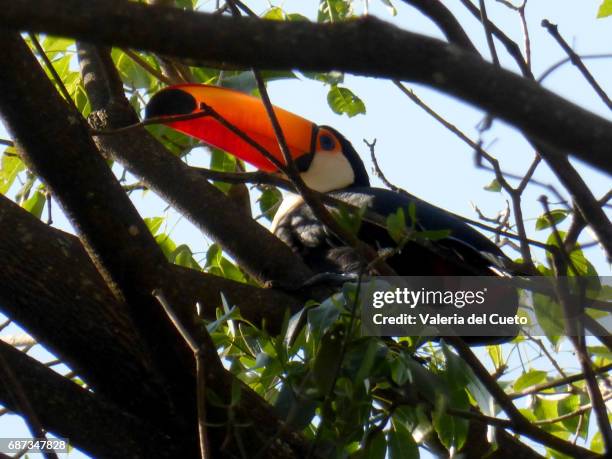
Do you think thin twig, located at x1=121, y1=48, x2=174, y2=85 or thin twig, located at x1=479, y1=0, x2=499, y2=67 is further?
thin twig, located at x1=121, y1=48, x2=174, y2=85

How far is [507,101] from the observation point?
1.12 m

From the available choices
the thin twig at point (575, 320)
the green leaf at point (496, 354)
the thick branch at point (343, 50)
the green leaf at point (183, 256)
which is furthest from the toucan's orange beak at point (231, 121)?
the thick branch at point (343, 50)

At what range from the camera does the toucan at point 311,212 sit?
3305 millimetres

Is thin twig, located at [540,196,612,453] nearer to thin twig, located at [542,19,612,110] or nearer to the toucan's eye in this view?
thin twig, located at [542,19,612,110]

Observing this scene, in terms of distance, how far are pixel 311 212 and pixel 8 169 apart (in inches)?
35.7

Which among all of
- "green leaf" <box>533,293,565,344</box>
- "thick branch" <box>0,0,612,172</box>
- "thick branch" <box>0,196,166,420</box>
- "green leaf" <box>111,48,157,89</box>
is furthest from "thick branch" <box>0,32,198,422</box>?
"green leaf" <box>111,48,157,89</box>

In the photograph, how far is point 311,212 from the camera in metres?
3.16

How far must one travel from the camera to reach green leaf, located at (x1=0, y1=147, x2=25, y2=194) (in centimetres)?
314

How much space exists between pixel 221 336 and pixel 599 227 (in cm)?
90

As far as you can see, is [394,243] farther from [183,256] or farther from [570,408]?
[570,408]

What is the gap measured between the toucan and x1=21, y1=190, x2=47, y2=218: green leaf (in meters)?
0.42

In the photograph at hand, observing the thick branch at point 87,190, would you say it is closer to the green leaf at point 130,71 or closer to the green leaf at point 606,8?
the green leaf at point 606,8

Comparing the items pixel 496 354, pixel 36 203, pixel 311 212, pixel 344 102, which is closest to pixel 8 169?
pixel 36 203

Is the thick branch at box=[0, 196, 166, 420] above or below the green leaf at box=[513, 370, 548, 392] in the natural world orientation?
Result: below
